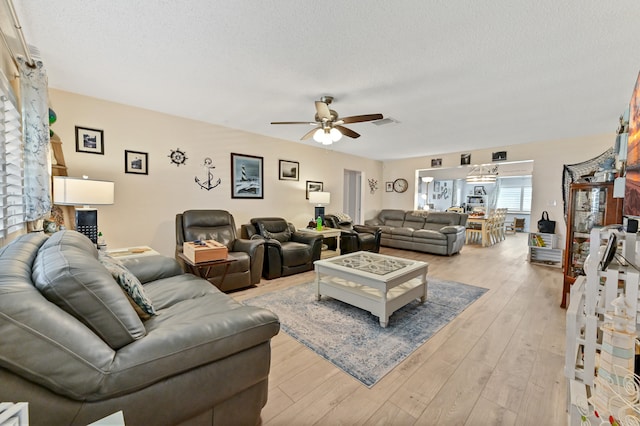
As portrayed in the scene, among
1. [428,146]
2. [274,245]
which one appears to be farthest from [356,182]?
[274,245]

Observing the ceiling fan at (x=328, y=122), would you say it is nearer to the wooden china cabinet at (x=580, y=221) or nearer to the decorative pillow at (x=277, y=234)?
the decorative pillow at (x=277, y=234)

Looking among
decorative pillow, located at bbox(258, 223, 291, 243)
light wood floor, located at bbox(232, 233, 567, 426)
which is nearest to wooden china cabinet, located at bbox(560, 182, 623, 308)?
light wood floor, located at bbox(232, 233, 567, 426)

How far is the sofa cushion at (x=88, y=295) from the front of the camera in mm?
940

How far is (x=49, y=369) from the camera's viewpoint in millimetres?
787

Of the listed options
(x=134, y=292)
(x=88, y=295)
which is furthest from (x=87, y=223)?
(x=88, y=295)

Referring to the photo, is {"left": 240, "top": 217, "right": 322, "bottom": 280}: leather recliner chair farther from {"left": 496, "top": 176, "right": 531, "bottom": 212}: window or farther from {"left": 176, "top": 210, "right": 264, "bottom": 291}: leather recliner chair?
{"left": 496, "top": 176, "right": 531, "bottom": 212}: window

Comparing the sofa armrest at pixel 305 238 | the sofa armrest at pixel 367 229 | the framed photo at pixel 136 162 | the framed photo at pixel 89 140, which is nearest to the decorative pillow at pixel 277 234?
the sofa armrest at pixel 305 238

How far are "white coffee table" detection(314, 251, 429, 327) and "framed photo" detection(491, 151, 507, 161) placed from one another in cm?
413

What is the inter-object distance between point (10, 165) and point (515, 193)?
12.9m

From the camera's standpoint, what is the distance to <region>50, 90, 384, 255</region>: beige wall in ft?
10.0

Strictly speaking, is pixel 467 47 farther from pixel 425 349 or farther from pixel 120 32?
pixel 120 32

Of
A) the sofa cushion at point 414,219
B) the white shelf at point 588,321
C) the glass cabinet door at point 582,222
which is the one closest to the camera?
the white shelf at point 588,321

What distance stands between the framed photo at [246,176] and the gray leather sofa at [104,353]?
3.00 meters

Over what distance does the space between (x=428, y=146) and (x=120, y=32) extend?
5.23 metres
